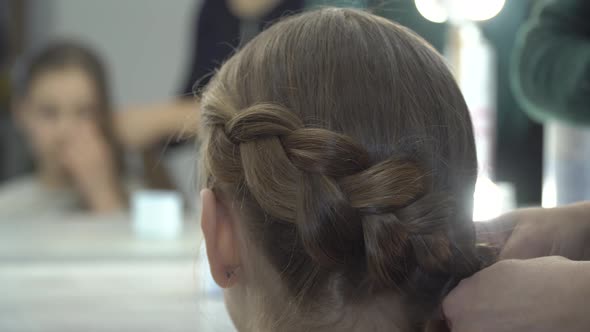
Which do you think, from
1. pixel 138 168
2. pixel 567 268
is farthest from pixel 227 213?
pixel 138 168

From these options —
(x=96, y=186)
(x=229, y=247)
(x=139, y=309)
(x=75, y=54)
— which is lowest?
(x=139, y=309)

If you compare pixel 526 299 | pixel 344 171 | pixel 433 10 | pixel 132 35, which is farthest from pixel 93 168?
pixel 526 299

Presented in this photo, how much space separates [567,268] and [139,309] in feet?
2.31

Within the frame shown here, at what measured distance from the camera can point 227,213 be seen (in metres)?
0.51

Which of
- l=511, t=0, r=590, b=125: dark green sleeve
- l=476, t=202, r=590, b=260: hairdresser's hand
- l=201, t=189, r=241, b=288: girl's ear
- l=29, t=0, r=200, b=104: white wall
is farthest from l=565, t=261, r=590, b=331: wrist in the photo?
l=29, t=0, r=200, b=104: white wall

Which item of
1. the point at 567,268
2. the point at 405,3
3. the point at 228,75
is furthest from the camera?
the point at 405,3

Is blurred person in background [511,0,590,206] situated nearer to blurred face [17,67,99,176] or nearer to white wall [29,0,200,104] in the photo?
white wall [29,0,200,104]

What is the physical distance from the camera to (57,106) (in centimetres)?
106

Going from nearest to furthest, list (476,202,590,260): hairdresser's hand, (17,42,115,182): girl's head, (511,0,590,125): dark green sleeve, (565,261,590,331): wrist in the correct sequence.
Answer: (565,261,590,331): wrist < (476,202,590,260): hairdresser's hand < (511,0,590,125): dark green sleeve < (17,42,115,182): girl's head

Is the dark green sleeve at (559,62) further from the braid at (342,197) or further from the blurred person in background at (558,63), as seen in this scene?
the braid at (342,197)

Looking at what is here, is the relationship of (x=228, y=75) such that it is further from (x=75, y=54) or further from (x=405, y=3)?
(x=75, y=54)

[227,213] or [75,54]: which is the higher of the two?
[75,54]

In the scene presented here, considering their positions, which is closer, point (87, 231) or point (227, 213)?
point (227, 213)

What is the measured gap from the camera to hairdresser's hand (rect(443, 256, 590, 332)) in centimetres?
37
